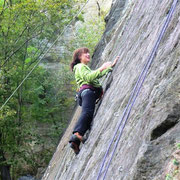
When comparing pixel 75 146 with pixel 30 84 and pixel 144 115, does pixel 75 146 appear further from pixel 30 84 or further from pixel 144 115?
pixel 30 84

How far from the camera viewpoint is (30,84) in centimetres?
1820

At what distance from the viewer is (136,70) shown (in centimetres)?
429

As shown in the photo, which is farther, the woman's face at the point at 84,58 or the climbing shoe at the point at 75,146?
the woman's face at the point at 84,58

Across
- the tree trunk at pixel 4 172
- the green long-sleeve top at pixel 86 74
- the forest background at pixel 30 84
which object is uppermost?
the green long-sleeve top at pixel 86 74

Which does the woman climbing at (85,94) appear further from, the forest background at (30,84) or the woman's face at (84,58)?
the forest background at (30,84)

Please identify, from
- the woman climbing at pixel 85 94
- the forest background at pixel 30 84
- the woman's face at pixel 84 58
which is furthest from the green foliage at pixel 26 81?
the woman climbing at pixel 85 94

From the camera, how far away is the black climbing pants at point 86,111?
508 cm

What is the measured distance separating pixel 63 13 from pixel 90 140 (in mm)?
13287

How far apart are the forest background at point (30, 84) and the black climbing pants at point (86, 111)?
28.7ft

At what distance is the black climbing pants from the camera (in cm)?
508

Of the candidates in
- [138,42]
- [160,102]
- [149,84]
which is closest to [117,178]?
[160,102]

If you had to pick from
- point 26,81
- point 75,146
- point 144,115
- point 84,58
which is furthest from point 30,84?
point 144,115

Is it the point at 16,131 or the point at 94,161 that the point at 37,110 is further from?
the point at 94,161

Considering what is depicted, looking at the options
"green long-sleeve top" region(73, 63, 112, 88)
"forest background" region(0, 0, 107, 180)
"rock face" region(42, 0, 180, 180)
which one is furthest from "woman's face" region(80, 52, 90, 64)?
"forest background" region(0, 0, 107, 180)
